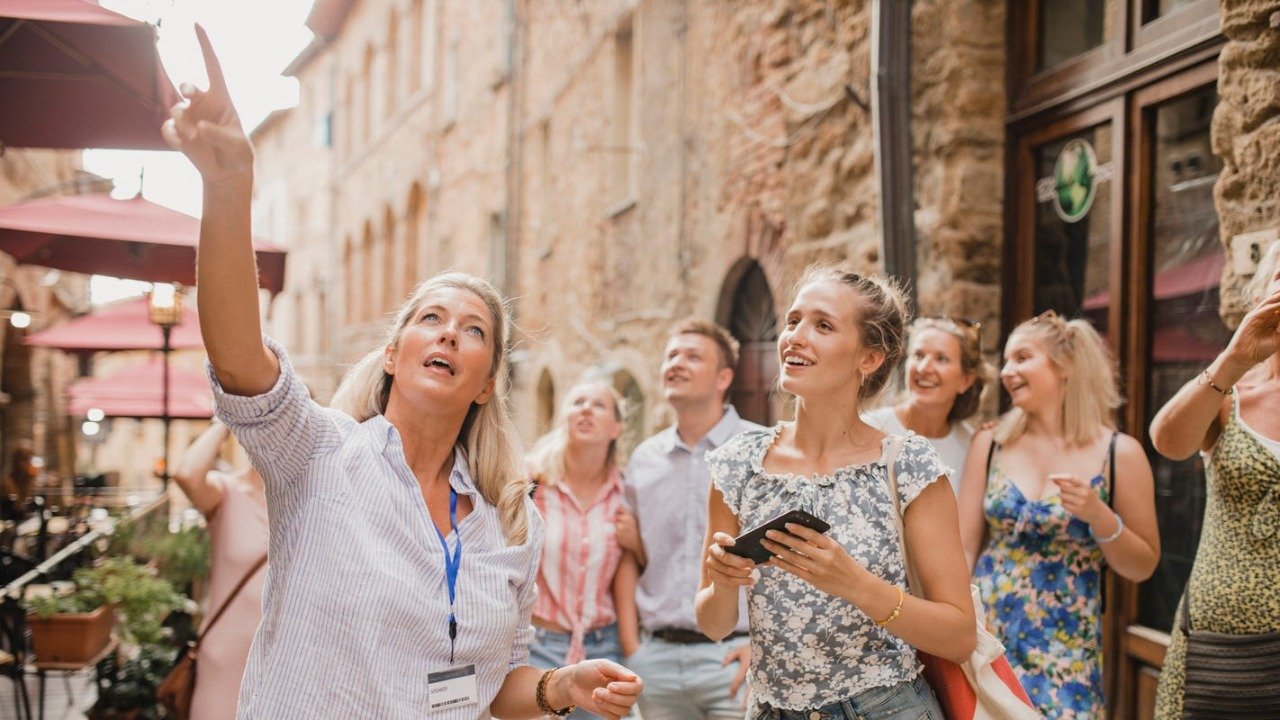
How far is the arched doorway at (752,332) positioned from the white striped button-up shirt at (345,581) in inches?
210

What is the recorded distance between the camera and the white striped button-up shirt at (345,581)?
188 centimetres

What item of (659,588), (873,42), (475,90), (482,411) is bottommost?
(659,588)

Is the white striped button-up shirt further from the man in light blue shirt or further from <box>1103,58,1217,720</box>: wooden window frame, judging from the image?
<box>1103,58,1217,720</box>: wooden window frame

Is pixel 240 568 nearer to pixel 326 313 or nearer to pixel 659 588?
pixel 659 588

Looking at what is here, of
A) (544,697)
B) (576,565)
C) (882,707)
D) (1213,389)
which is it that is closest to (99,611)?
(576,565)

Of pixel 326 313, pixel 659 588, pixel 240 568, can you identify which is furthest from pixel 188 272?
pixel 326 313

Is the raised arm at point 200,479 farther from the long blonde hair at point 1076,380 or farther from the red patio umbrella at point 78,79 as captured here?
the long blonde hair at point 1076,380

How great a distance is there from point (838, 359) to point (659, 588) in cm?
164

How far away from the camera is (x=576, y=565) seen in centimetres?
389

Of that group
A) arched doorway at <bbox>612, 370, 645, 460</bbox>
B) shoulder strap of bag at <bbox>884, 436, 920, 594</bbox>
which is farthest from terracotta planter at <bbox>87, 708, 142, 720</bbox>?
arched doorway at <bbox>612, 370, 645, 460</bbox>

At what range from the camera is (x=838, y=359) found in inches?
97.0

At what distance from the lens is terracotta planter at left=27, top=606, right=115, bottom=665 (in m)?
4.82

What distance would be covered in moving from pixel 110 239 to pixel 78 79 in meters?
0.85

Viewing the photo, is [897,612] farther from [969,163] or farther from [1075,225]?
[969,163]
